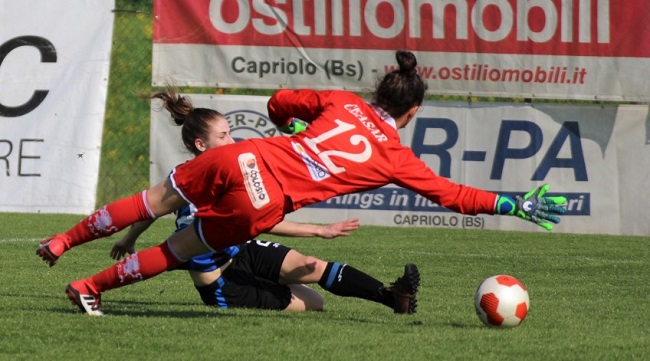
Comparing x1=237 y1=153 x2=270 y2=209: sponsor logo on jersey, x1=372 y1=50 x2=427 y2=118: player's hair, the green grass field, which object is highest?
x1=372 y1=50 x2=427 y2=118: player's hair


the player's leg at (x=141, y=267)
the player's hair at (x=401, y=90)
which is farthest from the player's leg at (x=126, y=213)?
the player's hair at (x=401, y=90)

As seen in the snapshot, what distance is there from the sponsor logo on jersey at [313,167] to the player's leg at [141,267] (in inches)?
24.4

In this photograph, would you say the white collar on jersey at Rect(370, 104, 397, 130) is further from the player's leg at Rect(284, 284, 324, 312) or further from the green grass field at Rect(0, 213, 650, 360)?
the player's leg at Rect(284, 284, 324, 312)

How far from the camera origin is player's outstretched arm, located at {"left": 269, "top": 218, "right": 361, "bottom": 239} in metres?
5.91

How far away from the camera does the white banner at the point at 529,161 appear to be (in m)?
11.8

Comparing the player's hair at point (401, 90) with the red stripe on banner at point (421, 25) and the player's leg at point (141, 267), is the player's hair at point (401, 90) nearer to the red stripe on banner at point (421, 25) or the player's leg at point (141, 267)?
the player's leg at point (141, 267)

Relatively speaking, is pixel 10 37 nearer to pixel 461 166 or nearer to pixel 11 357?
pixel 461 166

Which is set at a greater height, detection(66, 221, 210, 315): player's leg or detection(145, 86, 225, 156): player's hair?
detection(145, 86, 225, 156): player's hair

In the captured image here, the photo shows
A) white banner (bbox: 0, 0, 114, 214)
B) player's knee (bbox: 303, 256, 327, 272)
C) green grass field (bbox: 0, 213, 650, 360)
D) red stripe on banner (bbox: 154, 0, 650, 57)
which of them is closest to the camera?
green grass field (bbox: 0, 213, 650, 360)

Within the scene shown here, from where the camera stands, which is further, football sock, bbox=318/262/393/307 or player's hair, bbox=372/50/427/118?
football sock, bbox=318/262/393/307

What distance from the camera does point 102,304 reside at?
667 centimetres

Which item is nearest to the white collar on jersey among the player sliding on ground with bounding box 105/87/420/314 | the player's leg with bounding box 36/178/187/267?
the player sliding on ground with bounding box 105/87/420/314

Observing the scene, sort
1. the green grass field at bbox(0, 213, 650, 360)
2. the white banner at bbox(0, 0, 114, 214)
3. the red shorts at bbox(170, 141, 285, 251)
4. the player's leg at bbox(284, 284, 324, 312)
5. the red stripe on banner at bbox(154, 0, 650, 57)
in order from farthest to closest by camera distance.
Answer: the white banner at bbox(0, 0, 114, 214) → the red stripe on banner at bbox(154, 0, 650, 57) → the player's leg at bbox(284, 284, 324, 312) → the red shorts at bbox(170, 141, 285, 251) → the green grass field at bbox(0, 213, 650, 360)

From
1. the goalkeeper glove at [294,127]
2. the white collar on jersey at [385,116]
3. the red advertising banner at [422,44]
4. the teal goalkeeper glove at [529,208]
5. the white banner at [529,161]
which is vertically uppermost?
the red advertising banner at [422,44]
